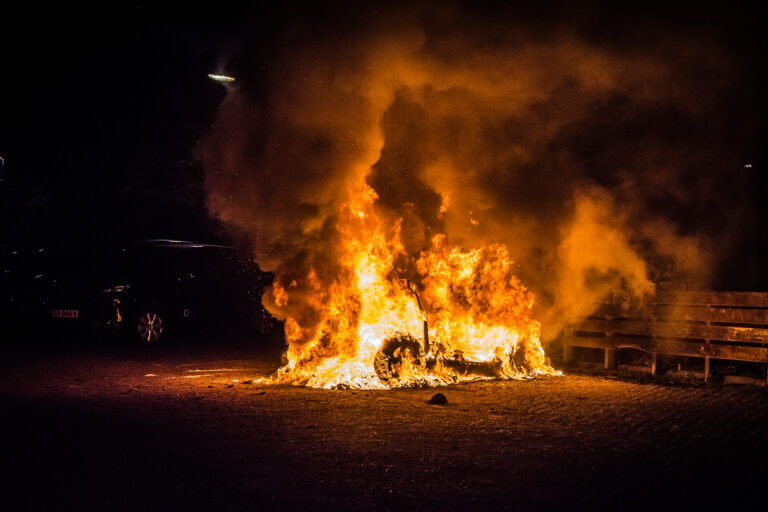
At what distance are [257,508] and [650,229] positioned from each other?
10045mm

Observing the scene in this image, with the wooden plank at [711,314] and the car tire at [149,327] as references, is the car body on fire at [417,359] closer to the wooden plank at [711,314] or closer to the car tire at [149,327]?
the wooden plank at [711,314]

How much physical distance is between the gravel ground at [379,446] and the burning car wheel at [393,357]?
1.43 feet

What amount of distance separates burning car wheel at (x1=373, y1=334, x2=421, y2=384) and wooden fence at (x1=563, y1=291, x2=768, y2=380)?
3.70 metres

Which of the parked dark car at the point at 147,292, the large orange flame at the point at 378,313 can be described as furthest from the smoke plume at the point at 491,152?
the parked dark car at the point at 147,292

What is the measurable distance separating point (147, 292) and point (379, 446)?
9995mm

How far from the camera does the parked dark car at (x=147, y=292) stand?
1463cm

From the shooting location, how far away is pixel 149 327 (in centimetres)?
1516

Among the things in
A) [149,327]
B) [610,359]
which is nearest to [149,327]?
[149,327]

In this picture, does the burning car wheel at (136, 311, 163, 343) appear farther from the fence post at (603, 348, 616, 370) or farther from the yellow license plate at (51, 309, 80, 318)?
the fence post at (603, 348, 616, 370)

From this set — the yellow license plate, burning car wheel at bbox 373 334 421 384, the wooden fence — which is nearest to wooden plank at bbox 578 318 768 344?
the wooden fence

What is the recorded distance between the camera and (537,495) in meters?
5.11

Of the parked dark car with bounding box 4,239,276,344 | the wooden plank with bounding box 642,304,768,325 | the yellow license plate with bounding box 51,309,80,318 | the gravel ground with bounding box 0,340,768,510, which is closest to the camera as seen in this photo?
the gravel ground with bounding box 0,340,768,510

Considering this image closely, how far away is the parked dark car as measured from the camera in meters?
14.6

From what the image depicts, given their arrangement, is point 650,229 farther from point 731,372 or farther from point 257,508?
point 257,508
